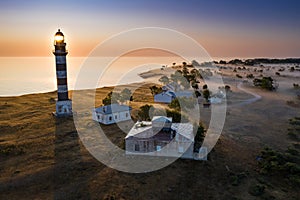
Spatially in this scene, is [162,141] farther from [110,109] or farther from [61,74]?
[61,74]

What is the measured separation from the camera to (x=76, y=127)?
28453mm

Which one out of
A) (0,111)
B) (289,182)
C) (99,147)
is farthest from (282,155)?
(0,111)

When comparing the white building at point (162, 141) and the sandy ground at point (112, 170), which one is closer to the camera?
the sandy ground at point (112, 170)

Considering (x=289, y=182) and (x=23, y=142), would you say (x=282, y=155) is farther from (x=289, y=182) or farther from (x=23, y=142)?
(x=23, y=142)

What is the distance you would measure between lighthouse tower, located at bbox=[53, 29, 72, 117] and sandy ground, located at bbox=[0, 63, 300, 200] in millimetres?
2635

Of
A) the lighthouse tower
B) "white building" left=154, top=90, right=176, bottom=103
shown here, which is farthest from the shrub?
"white building" left=154, top=90, right=176, bottom=103

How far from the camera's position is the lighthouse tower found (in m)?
32.2

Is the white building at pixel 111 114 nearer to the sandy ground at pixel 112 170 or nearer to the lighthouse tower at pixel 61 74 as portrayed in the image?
the sandy ground at pixel 112 170

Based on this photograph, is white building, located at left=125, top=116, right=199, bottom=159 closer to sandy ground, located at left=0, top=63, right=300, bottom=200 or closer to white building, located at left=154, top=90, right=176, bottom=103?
sandy ground, located at left=0, top=63, right=300, bottom=200

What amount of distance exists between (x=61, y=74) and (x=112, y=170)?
19.7 meters

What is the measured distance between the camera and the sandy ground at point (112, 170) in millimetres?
15836

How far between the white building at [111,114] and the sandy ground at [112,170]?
148cm

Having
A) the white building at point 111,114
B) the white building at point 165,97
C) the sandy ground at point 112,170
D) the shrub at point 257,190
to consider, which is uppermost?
the white building at point 165,97

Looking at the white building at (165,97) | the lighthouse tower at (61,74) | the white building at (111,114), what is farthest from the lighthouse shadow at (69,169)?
the white building at (165,97)
